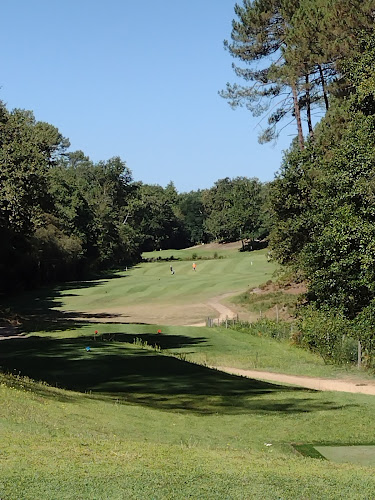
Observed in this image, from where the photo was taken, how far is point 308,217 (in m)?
40.2

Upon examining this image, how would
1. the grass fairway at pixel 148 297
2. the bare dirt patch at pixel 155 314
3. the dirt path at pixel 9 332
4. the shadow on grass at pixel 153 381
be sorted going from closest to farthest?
1. the shadow on grass at pixel 153 381
2. the dirt path at pixel 9 332
3. the bare dirt patch at pixel 155 314
4. the grass fairway at pixel 148 297

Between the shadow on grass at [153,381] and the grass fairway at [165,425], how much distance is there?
0.14ft

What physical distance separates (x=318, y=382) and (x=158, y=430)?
42.7 feet

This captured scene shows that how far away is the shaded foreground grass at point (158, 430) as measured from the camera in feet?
23.7

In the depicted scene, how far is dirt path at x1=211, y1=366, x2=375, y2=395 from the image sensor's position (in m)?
22.8

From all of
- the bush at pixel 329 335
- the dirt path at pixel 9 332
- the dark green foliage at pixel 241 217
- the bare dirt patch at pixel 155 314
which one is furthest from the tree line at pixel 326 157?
the dark green foliage at pixel 241 217

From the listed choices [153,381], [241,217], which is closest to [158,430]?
[153,381]

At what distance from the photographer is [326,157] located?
3759 centimetres

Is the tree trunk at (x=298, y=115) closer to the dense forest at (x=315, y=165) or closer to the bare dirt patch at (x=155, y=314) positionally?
the dense forest at (x=315, y=165)

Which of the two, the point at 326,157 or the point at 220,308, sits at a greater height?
the point at 326,157

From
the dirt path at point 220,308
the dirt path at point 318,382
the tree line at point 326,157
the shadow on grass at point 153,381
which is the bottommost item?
the dirt path at point 318,382

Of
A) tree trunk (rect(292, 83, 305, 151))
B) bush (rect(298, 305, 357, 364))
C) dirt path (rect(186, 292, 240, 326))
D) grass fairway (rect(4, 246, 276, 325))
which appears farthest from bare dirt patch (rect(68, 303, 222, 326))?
tree trunk (rect(292, 83, 305, 151))

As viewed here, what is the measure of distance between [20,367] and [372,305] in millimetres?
17338

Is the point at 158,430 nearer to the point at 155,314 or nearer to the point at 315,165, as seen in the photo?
the point at 315,165
